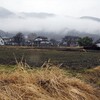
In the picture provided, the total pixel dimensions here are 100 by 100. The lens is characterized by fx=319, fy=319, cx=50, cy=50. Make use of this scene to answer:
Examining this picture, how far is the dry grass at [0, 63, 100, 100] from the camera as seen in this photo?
6.04 metres

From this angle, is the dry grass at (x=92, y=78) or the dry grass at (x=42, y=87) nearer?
the dry grass at (x=42, y=87)

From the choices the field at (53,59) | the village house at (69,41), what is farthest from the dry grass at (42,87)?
the village house at (69,41)

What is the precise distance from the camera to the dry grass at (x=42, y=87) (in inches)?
238

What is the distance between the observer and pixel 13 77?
6.75 meters

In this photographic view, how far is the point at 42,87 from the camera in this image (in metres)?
6.57

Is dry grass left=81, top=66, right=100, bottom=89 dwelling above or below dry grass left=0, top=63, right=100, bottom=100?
below

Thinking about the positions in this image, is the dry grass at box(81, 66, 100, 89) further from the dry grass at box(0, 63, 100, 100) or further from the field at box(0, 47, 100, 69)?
the field at box(0, 47, 100, 69)

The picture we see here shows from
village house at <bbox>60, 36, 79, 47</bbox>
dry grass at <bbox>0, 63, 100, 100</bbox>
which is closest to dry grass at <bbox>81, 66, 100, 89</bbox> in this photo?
dry grass at <bbox>0, 63, 100, 100</bbox>

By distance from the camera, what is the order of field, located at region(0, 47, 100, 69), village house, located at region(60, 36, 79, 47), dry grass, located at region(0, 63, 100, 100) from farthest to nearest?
village house, located at region(60, 36, 79, 47), field, located at region(0, 47, 100, 69), dry grass, located at region(0, 63, 100, 100)

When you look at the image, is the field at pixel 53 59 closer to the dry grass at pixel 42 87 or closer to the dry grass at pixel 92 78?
the dry grass at pixel 92 78

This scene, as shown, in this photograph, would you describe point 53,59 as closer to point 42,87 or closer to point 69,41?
point 42,87

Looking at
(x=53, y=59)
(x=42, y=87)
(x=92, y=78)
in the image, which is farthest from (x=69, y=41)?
(x=42, y=87)

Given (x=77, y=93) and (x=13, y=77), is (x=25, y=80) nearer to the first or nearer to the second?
(x=13, y=77)

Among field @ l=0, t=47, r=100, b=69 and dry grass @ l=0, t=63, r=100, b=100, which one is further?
field @ l=0, t=47, r=100, b=69
